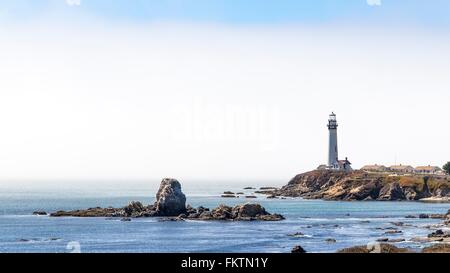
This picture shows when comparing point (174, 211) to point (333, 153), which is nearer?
point (174, 211)

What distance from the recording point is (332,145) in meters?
146

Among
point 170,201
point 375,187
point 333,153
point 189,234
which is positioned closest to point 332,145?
point 333,153

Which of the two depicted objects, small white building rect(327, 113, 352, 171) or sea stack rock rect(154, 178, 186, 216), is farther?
small white building rect(327, 113, 352, 171)

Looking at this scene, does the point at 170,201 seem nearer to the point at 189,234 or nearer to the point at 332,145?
the point at 189,234

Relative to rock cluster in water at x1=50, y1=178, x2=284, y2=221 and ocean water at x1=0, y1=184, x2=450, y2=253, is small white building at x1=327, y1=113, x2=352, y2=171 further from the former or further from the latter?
rock cluster in water at x1=50, y1=178, x2=284, y2=221

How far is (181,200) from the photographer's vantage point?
282 ft

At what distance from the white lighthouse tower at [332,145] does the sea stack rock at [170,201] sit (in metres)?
62.3

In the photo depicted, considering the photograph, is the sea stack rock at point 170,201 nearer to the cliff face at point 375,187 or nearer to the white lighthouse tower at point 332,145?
the cliff face at point 375,187

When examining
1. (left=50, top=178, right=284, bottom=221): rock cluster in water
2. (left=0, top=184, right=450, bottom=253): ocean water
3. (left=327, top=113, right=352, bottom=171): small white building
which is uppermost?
(left=327, top=113, right=352, bottom=171): small white building

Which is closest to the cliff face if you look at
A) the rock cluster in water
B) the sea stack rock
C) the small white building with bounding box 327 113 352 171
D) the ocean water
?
the small white building with bounding box 327 113 352 171

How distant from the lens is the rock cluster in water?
266 ft

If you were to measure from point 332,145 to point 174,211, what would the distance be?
225 feet

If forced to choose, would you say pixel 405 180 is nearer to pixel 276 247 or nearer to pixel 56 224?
pixel 56 224
